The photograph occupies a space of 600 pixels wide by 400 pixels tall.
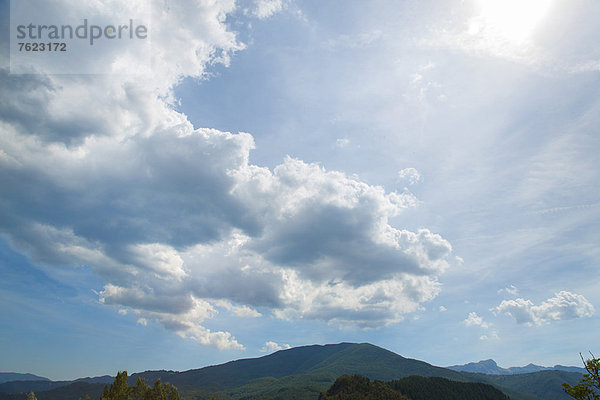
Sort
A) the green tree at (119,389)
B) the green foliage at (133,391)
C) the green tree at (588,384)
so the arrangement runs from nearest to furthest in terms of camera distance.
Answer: the green tree at (588,384), the green tree at (119,389), the green foliage at (133,391)

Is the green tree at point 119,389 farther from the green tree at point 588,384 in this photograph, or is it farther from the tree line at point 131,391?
the green tree at point 588,384

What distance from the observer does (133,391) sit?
375 ft

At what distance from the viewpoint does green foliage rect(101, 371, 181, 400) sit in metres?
101

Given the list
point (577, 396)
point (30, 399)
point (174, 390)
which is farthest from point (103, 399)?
point (577, 396)

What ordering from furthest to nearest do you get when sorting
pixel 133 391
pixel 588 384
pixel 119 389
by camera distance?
pixel 133 391 < pixel 119 389 < pixel 588 384

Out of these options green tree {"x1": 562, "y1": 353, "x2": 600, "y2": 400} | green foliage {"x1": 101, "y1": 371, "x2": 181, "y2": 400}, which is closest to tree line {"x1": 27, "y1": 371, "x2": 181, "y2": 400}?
green foliage {"x1": 101, "y1": 371, "x2": 181, "y2": 400}

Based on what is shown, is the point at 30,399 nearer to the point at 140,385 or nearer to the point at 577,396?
the point at 140,385

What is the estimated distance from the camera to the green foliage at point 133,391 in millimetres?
101438

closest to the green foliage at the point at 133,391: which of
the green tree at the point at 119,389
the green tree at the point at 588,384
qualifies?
the green tree at the point at 119,389

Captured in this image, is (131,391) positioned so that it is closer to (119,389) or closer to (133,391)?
(133,391)

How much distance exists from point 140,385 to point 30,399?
3291 centimetres

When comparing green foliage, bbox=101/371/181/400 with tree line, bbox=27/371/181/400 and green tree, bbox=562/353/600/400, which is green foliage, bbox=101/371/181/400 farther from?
green tree, bbox=562/353/600/400

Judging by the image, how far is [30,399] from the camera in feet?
303

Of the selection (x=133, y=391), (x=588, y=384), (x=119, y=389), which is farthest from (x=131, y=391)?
(x=588, y=384)
